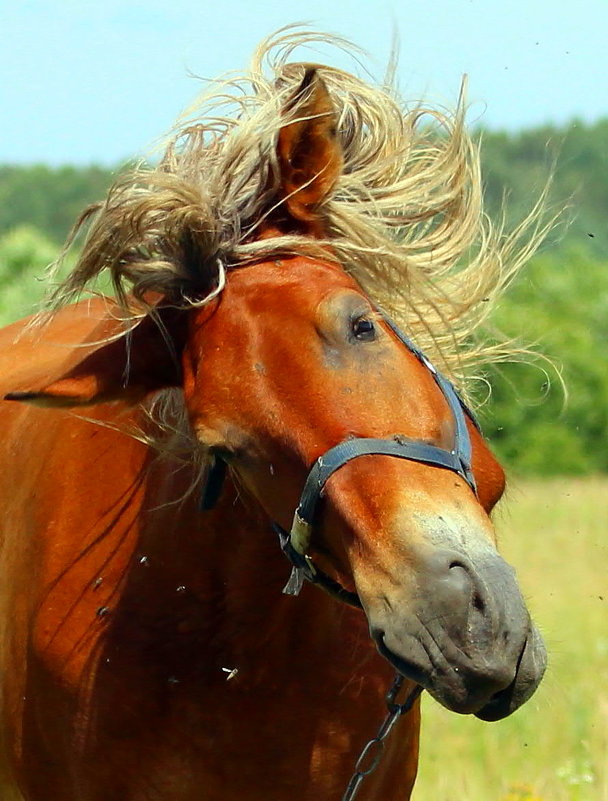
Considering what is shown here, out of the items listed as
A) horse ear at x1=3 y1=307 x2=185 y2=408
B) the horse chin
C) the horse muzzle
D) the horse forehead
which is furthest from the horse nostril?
horse ear at x1=3 y1=307 x2=185 y2=408

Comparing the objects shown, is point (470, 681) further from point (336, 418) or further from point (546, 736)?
point (546, 736)

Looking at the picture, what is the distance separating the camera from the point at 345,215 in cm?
318

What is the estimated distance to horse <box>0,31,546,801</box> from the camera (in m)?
2.69

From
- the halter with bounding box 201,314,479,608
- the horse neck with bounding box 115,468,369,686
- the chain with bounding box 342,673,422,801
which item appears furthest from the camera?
the horse neck with bounding box 115,468,369,686

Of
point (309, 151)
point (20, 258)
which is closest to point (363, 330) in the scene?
point (309, 151)

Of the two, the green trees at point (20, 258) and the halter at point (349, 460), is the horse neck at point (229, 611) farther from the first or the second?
the green trees at point (20, 258)

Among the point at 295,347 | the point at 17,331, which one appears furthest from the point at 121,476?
the point at 17,331

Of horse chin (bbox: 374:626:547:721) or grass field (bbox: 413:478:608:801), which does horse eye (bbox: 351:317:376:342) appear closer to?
→ horse chin (bbox: 374:626:547:721)

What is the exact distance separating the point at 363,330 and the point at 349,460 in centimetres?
31

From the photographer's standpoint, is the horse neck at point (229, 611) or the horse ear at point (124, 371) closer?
the horse ear at point (124, 371)

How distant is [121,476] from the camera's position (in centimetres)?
355

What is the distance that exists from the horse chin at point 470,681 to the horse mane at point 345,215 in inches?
36.0

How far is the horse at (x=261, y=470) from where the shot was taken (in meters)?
2.69

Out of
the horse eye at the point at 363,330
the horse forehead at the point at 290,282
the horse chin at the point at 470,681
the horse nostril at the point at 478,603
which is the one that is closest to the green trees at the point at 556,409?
the horse forehead at the point at 290,282
